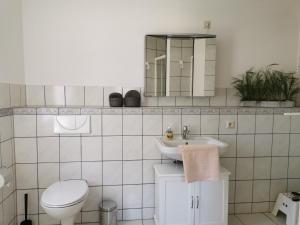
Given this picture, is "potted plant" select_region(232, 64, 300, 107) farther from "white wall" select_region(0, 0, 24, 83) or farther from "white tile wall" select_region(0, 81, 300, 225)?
"white wall" select_region(0, 0, 24, 83)

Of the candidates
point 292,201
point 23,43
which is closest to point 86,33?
point 23,43

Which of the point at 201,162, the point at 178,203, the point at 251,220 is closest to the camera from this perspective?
the point at 201,162

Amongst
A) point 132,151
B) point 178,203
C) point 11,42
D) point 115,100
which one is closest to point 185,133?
point 132,151

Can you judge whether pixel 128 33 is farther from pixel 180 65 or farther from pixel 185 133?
pixel 185 133

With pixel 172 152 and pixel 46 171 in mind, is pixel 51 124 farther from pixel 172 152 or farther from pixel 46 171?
pixel 172 152

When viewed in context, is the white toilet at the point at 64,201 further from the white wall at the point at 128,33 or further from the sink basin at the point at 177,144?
the white wall at the point at 128,33

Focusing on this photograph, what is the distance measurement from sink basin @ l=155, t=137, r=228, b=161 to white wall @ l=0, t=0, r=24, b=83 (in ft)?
4.73

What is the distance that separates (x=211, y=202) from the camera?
2328 millimetres

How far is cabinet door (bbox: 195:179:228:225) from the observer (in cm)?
231

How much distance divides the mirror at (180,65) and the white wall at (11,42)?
1218 millimetres

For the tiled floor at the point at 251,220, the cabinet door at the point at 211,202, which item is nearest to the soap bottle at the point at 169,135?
the cabinet door at the point at 211,202

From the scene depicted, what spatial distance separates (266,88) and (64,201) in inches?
88.2

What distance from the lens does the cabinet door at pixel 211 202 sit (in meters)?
2.31

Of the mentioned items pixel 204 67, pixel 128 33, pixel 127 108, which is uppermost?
pixel 128 33
